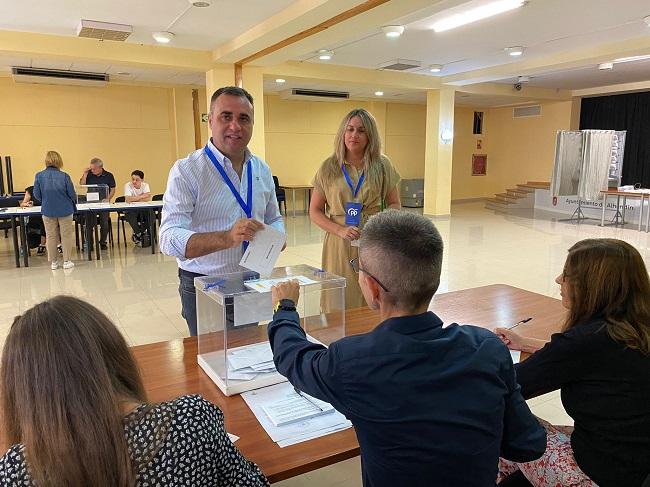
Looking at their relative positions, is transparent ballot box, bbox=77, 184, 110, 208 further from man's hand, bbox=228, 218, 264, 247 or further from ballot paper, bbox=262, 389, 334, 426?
ballot paper, bbox=262, 389, 334, 426

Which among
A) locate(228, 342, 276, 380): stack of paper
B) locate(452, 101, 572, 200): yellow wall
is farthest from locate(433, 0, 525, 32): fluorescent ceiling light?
locate(452, 101, 572, 200): yellow wall

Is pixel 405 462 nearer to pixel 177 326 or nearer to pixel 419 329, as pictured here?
pixel 419 329

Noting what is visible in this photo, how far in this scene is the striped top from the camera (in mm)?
2035

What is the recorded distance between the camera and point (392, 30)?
20.8 feet

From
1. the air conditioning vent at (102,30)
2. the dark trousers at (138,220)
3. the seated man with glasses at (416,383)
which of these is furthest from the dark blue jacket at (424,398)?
the dark trousers at (138,220)

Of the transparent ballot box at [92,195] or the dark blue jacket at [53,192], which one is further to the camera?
the transparent ballot box at [92,195]

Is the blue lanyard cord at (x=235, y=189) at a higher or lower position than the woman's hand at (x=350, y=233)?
higher

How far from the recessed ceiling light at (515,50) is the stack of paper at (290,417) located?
26.1ft

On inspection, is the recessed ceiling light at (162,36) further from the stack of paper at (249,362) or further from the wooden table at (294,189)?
the stack of paper at (249,362)

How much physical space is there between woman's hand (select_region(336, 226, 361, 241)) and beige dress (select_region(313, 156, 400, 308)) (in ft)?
0.31

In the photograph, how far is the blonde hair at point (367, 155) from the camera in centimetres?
270

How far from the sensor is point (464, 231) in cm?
991

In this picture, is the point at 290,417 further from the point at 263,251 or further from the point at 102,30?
the point at 102,30

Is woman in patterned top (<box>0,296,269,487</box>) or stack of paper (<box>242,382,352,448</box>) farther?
stack of paper (<box>242,382,352,448</box>)
